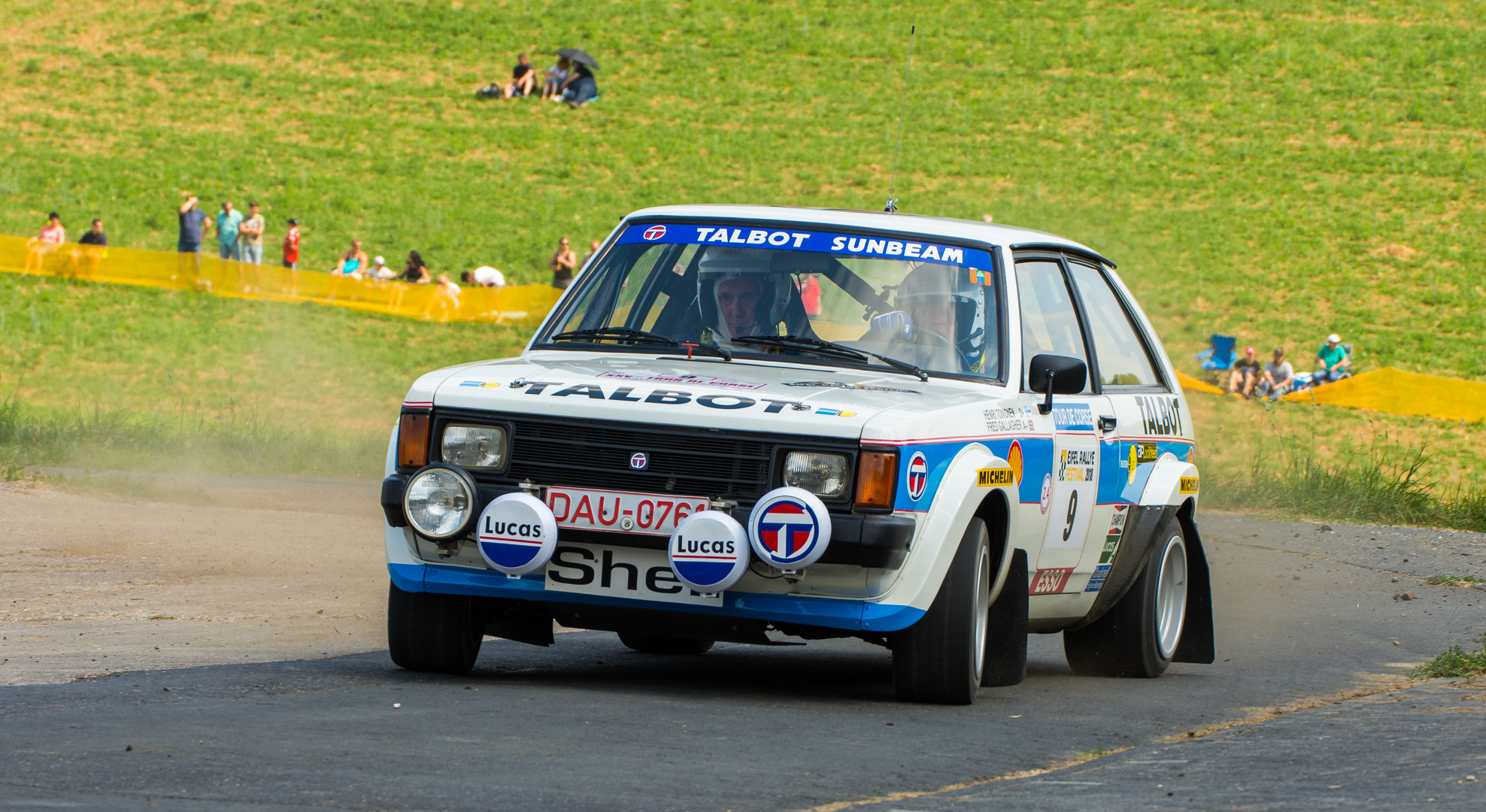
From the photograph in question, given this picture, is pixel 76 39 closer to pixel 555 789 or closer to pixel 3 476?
pixel 3 476

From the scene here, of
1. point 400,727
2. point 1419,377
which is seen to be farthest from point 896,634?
point 1419,377

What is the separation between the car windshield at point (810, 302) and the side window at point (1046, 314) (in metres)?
0.21

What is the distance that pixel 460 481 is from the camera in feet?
21.6

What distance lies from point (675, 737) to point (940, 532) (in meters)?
1.24

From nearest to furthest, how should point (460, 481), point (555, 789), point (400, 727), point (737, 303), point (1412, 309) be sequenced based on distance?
point (555, 789) → point (400, 727) → point (460, 481) → point (737, 303) → point (1412, 309)

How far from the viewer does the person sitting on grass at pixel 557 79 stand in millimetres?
54219

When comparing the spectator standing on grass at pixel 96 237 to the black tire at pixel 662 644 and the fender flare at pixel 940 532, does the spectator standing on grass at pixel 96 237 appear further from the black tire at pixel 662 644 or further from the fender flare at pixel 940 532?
the fender flare at pixel 940 532

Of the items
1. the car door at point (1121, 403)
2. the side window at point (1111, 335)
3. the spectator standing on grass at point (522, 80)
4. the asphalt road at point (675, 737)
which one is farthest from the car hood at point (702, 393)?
the spectator standing on grass at point (522, 80)

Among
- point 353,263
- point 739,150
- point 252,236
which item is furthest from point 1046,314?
point 739,150

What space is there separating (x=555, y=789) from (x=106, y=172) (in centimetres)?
4317

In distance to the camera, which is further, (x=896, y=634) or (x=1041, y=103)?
(x=1041, y=103)

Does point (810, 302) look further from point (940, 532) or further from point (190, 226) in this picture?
point (190, 226)

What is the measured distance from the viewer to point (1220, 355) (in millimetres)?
34906

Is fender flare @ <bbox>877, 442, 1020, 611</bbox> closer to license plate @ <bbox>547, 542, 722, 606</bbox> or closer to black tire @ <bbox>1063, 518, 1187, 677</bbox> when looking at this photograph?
license plate @ <bbox>547, 542, 722, 606</bbox>
